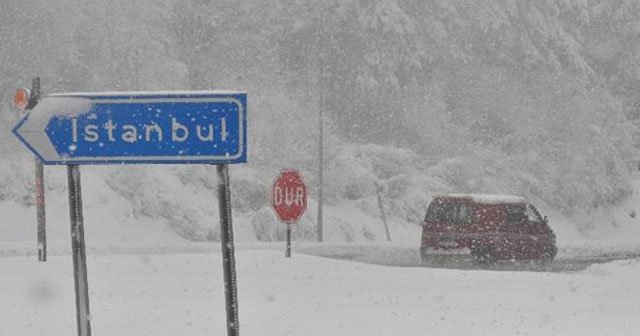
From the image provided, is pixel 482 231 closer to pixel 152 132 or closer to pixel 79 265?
pixel 79 265

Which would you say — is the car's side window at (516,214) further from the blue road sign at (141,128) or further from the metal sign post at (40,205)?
the blue road sign at (141,128)

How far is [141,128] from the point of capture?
17.4 ft

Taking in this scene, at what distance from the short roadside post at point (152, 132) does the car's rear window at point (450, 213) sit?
15448 mm

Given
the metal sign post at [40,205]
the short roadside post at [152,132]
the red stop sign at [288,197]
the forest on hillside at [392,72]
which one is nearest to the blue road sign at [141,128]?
the short roadside post at [152,132]

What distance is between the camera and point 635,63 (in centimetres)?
4250

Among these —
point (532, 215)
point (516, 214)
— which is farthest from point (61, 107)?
point (532, 215)

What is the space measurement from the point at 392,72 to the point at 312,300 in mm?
25951

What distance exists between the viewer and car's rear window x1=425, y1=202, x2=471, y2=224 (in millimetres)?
20344

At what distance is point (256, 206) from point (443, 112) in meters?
10.1

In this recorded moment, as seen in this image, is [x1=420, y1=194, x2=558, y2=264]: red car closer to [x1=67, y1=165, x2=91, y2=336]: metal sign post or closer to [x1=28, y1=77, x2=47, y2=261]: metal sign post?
[x1=28, y1=77, x2=47, y2=261]: metal sign post

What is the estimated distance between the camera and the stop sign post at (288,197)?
17.0 meters

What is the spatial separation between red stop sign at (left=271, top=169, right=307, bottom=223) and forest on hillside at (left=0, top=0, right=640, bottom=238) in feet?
55.4

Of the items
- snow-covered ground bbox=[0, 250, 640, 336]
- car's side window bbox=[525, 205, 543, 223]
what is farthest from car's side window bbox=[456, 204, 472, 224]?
snow-covered ground bbox=[0, 250, 640, 336]

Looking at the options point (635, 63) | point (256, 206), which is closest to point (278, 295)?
point (256, 206)
